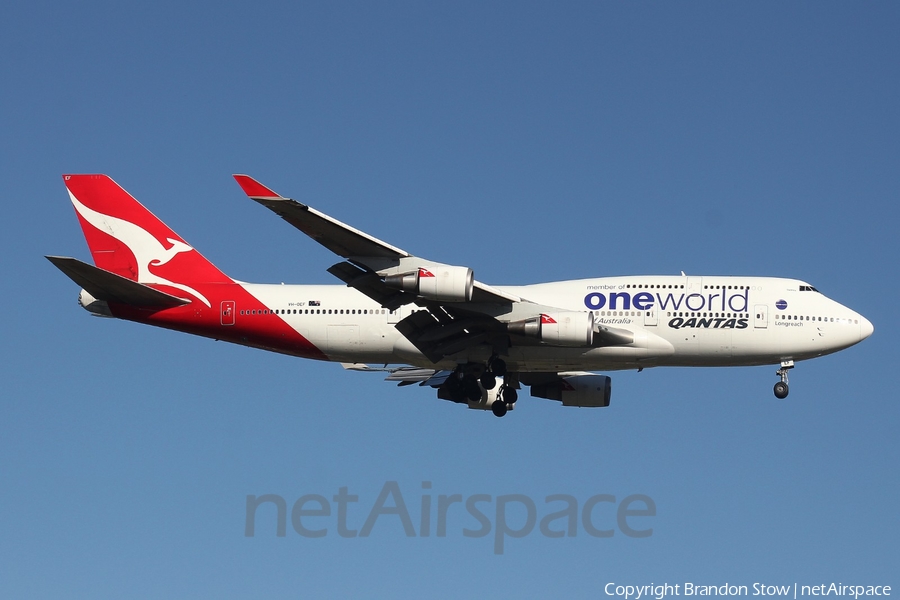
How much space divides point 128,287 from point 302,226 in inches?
367

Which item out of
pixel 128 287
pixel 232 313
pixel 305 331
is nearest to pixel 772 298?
pixel 305 331

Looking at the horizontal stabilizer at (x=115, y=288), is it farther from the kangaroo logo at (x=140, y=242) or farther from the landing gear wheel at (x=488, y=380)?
the landing gear wheel at (x=488, y=380)

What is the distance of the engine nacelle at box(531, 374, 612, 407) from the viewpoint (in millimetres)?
45438

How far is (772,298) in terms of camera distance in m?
40.2

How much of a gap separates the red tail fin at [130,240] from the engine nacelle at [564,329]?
12.1m

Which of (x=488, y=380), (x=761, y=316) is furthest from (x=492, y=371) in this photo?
(x=761, y=316)

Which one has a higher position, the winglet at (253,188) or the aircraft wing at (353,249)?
the winglet at (253,188)

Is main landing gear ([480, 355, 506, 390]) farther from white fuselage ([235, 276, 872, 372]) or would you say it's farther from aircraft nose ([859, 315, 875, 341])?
aircraft nose ([859, 315, 875, 341])

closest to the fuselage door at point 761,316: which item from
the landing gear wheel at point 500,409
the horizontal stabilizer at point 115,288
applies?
the landing gear wheel at point 500,409

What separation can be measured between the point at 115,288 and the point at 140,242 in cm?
410

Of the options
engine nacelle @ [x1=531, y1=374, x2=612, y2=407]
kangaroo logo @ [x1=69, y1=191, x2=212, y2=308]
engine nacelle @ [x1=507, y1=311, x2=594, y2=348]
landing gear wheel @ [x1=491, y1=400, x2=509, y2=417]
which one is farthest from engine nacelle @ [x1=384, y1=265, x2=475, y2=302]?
kangaroo logo @ [x1=69, y1=191, x2=212, y2=308]

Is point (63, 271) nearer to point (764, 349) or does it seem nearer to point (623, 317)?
point (623, 317)

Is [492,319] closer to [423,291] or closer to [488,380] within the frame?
[488,380]

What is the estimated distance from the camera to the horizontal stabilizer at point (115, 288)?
127ft
